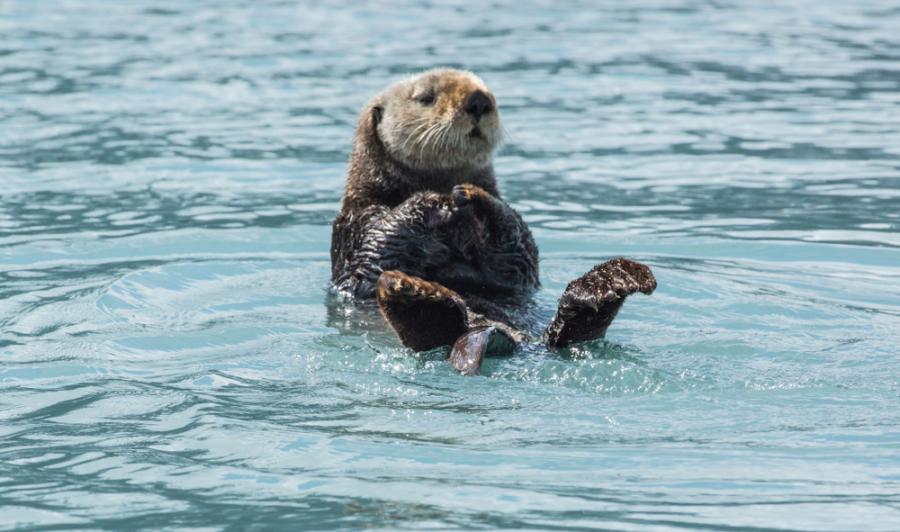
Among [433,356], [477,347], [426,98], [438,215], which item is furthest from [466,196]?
[477,347]

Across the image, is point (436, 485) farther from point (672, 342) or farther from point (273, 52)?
point (273, 52)

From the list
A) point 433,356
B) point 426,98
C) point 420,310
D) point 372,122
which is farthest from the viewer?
point 372,122

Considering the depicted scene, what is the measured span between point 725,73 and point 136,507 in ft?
30.6

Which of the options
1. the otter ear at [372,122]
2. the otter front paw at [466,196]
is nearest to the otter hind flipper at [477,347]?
the otter front paw at [466,196]

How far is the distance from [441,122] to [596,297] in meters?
1.35

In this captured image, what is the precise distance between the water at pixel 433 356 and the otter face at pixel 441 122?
2.23 feet

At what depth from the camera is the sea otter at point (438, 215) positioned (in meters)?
5.31

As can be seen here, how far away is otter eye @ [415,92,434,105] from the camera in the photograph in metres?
5.68

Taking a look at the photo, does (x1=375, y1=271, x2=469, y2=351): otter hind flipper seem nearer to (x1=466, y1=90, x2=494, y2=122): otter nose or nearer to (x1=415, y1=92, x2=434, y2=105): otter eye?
(x1=466, y1=90, x2=494, y2=122): otter nose

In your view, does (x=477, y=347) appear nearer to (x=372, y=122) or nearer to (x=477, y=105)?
(x=477, y=105)

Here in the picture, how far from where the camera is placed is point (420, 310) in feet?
15.2

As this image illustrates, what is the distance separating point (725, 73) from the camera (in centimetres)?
1199

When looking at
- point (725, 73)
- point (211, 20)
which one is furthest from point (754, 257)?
point (211, 20)

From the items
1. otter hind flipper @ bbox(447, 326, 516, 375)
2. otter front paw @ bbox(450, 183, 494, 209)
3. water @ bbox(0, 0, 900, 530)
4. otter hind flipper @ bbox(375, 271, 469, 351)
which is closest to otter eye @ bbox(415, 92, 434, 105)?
otter front paw @ bbox(450, 183, 494, 209)
